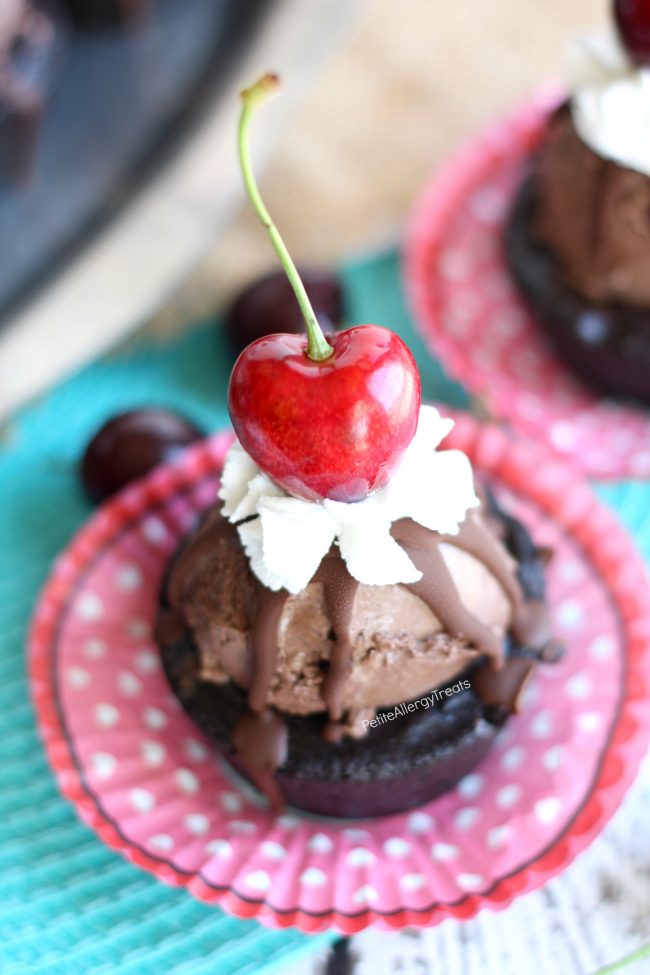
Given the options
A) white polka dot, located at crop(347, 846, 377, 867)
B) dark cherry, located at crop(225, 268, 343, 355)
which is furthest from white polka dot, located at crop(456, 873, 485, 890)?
dark cherry, located at crop(225, 268, 343, 355)

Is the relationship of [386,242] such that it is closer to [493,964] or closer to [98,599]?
[98,599]

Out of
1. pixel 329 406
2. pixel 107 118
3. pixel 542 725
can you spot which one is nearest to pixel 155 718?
pixel 542 725

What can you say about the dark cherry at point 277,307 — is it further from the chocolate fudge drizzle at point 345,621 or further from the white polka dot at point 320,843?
the white polka dot at point 320,843

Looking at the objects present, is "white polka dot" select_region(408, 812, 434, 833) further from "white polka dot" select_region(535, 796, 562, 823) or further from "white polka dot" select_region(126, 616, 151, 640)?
"white polka dot" select_region(126, 616, 151, 640)

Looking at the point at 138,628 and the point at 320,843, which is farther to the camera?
the point at 138,628

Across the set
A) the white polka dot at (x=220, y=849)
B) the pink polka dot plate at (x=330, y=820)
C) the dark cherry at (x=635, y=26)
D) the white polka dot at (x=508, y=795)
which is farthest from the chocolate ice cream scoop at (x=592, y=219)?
the white polka dot at (x=220, y=849)

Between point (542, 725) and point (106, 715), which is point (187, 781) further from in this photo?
point (542, 725)

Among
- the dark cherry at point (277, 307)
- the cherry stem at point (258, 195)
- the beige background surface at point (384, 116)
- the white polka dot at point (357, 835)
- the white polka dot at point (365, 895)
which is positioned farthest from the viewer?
the beige background surface at point (384, 116)
